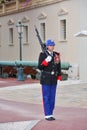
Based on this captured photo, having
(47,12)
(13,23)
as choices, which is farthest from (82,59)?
(13,23)

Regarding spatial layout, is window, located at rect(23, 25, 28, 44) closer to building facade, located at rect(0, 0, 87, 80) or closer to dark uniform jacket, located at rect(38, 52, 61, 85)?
building facade, located at rect(0, 0, 87, 80)

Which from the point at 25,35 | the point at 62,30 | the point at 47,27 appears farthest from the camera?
the point at 25,35

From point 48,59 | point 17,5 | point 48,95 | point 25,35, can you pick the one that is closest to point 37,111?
point 48,95

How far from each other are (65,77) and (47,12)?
556 cm

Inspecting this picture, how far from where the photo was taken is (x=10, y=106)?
14.6m

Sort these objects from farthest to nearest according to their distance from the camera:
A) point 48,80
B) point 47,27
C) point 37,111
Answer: point 47,27
point 37,111
point 48,80

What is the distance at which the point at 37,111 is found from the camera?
13.2 m

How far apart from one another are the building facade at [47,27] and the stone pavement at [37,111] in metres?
6.36

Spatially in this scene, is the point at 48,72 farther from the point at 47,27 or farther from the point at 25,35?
the point at 25,35

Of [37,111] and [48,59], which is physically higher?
[48,59]

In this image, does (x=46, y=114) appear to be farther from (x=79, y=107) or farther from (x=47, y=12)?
(x=47, y=12)

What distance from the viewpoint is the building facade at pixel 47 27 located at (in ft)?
85.7

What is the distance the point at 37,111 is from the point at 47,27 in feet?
55.5

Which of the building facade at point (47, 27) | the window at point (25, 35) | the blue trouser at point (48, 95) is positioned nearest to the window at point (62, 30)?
the building facade at point (47, 27)
